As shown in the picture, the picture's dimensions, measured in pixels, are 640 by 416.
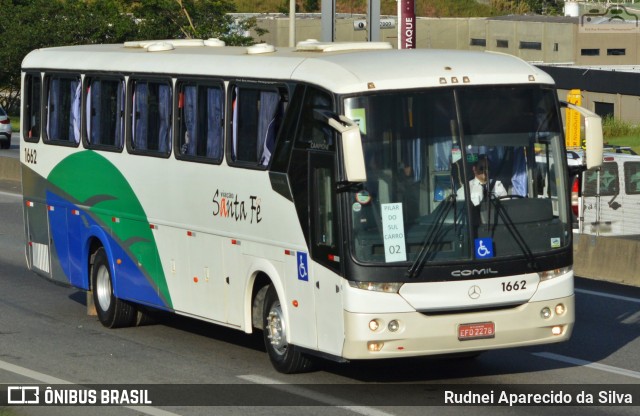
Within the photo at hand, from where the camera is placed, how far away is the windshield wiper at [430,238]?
34.9ft

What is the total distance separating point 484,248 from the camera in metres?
10.9

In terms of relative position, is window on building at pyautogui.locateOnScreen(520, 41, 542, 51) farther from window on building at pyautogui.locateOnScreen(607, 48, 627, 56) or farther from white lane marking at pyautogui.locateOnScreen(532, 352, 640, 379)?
white lane marking at pyautogui.locateOnScreen(532, 352, 640, 379)

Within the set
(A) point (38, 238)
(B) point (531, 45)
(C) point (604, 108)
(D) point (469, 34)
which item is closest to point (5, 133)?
(C) point (604, 108)

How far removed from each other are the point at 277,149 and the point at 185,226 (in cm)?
208

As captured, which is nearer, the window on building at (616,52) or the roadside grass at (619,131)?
the roadside grass at (619,131)

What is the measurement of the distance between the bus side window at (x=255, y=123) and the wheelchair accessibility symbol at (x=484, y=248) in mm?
2209

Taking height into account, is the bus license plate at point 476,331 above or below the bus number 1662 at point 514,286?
below

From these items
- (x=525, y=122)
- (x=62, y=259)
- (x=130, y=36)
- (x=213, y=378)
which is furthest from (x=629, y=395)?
(x=130, y=36)

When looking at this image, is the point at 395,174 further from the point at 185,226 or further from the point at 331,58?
the point at 185,226

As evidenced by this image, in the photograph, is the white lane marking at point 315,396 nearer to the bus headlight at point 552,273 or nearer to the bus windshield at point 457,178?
the bus windshield at point 457,178

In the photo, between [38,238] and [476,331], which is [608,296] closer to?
[476,331]

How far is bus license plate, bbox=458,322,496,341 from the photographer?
10828mm

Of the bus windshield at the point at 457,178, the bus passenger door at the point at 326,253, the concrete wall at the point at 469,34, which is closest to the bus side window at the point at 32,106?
the bus passenger door at the point at 326,253

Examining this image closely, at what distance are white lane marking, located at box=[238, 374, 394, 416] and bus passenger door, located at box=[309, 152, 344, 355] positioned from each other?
1.26ft
